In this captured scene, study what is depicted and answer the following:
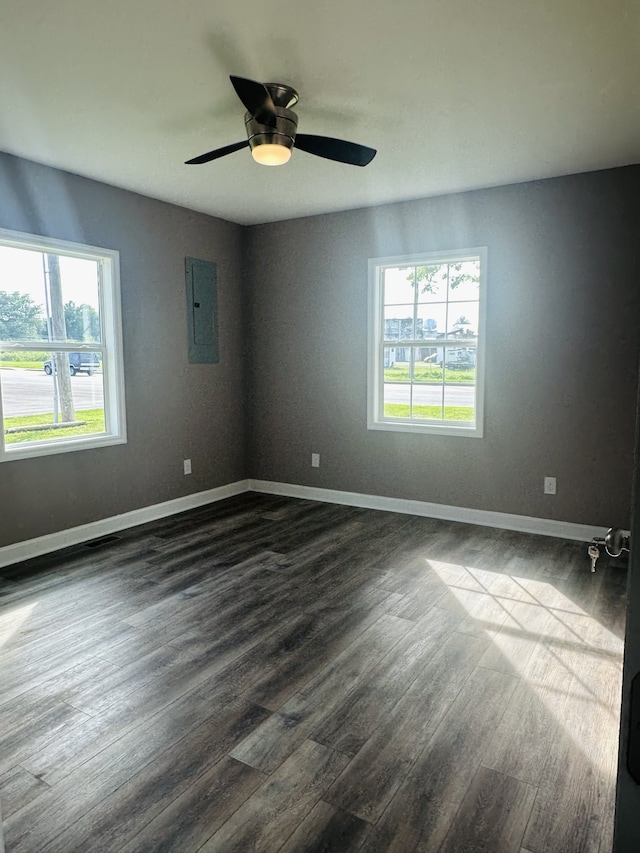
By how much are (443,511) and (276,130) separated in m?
3.19

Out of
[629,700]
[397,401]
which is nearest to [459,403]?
[397,401]

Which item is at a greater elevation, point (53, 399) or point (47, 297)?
point (47, 297)

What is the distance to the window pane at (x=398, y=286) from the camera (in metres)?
4.71

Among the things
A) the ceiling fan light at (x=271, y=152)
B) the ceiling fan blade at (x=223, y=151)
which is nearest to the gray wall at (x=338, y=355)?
the ceiling fan blade at (x=223, y=151)

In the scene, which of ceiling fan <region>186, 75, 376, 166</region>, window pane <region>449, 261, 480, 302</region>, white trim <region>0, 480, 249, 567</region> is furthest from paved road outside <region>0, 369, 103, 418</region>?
window pane <region>449, 261, 480, 302</region>

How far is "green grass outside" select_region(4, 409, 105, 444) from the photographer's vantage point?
370 cm

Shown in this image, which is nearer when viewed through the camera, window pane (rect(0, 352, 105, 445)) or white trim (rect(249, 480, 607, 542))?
window pane (rect(0, 352, 105, 445))

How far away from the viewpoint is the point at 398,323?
4.79 m

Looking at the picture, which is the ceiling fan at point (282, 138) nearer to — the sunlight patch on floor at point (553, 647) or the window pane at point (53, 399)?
the window pane at point (53, 399)

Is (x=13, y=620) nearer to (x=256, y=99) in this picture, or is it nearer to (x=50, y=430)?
(x=50, y=430)

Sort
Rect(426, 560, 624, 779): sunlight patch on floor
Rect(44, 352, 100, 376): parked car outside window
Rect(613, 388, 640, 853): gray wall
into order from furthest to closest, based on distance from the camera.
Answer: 1. Rect(44, 352, 100, 376): parked car outside window
2. Rect(426, 560, 624, 779): sunlight patch on floor
3. Rect(613, 388, 640, 853): gray wall

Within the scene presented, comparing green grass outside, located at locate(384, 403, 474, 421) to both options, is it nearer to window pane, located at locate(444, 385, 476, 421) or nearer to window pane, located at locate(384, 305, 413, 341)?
window pane, located at locate(444, 385, 476, 421)

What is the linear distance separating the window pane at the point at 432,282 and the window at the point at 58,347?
247 cm

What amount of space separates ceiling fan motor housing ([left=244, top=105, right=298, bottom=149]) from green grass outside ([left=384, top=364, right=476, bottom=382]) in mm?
2368
